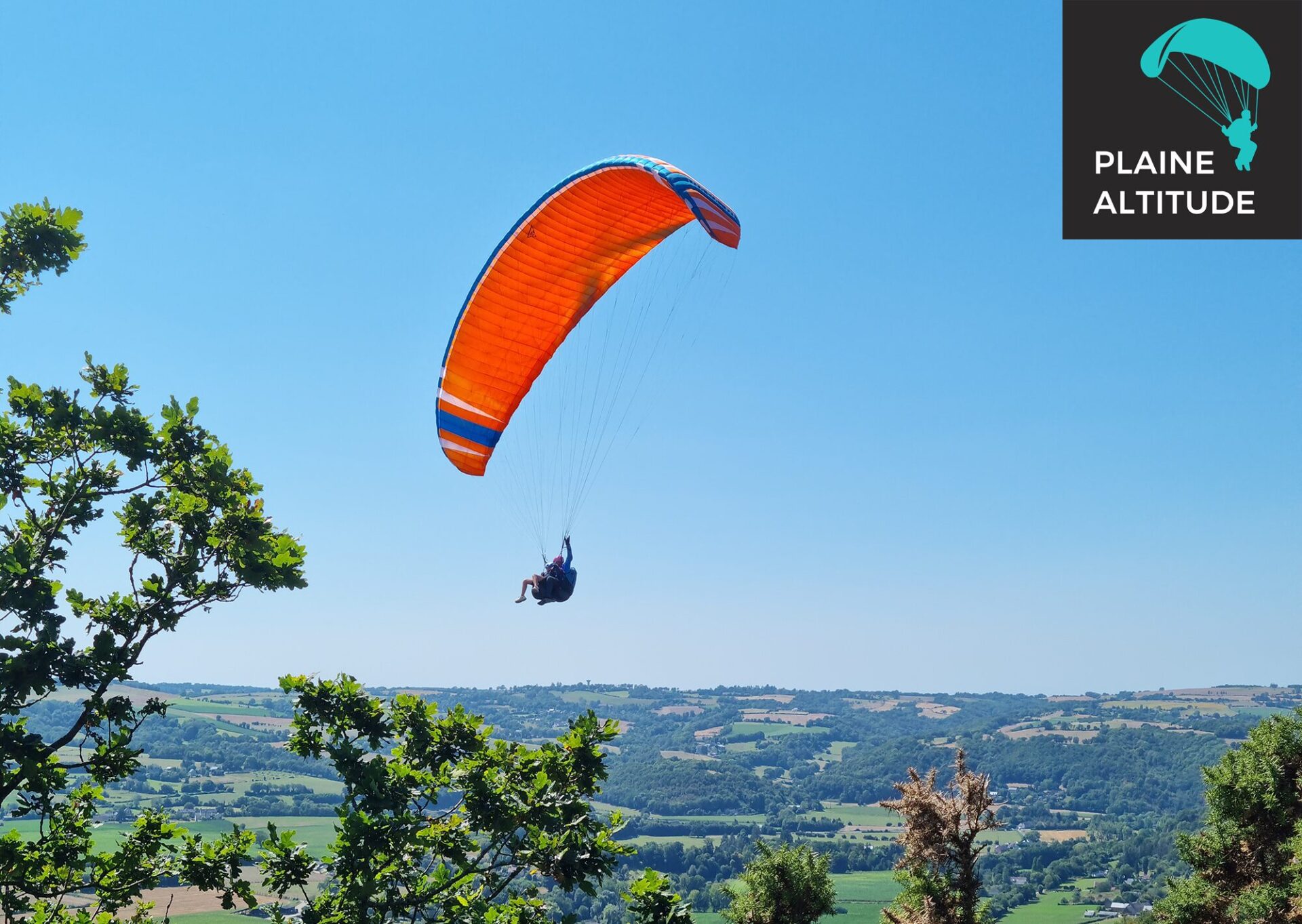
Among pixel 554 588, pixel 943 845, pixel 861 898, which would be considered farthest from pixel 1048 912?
pixel 554 588

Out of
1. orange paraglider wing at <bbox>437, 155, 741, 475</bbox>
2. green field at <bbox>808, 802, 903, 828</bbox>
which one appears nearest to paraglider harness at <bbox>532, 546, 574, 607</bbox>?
orange paraglider wing at <bbox>437, 155, 741, 475</bbox>

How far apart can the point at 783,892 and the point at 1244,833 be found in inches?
540

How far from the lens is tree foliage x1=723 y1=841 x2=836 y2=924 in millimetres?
22953

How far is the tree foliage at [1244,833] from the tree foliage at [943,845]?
30.9ft

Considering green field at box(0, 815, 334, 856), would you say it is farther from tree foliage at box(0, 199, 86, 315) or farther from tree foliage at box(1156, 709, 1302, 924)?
tree foliage at box(0, 199, 86, 315)

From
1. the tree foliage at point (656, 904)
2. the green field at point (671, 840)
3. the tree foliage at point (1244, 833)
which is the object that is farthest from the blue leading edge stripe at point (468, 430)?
the green field at point (671, 840)

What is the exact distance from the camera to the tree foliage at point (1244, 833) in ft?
87.0

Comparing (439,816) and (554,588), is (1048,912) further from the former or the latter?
(439,816)

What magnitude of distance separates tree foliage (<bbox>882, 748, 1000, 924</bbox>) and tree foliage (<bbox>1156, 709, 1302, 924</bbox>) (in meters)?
9.42

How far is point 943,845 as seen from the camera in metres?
20.5

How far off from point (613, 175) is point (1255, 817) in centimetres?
2418

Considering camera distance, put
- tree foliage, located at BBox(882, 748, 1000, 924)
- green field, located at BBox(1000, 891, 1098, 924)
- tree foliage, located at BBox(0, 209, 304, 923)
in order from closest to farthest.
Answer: tree foliage, located at BBox(0, 209, 304, 923) < tree foliage, located at BBox(882, 748, 1000, 924) < green field, located at BBox(1000, 891, 1098, 924)

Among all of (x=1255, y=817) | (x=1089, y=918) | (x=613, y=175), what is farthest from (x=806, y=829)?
(x=613, y=175)

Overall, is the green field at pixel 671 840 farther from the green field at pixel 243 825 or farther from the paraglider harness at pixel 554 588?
the paraglider harness at pixel 554 588
